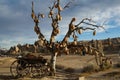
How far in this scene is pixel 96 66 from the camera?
30.5 metres

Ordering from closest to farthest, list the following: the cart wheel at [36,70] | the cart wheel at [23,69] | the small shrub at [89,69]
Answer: the cart wheel at [23,69] < the cart wheel at [36,70] < the small shrub at [89,69]

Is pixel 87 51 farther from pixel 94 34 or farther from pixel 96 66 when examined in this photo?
pixel 96 66

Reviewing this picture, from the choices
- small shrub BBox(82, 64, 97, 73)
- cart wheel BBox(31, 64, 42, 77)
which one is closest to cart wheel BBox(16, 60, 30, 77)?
cart wheel BBox(31, 64, 42, 77)

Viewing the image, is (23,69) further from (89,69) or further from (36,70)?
(89,69)

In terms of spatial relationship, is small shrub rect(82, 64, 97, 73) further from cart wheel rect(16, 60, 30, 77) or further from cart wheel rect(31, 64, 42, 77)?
cart wheel rect(16, 60, 30, 77)

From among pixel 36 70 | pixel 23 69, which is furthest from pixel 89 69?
→ pixel 23 69

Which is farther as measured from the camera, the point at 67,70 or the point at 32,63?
the point at 67,70

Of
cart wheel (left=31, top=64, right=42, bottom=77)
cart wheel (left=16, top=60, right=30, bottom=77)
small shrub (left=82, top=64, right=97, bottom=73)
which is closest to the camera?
cart wheel (left=16, top=60, right=30, bottom=77)

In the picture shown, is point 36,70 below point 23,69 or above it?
below

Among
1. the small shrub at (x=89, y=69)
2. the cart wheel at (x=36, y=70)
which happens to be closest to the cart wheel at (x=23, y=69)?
the cart wheel at (x=36, y=70)

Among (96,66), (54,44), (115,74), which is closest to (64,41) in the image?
(54,44)

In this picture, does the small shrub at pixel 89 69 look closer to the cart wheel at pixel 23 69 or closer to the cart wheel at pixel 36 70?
the cart wheel at pixel 36 70

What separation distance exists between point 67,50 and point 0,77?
5.63 metres

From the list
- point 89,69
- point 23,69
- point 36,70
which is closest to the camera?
point 23,69
